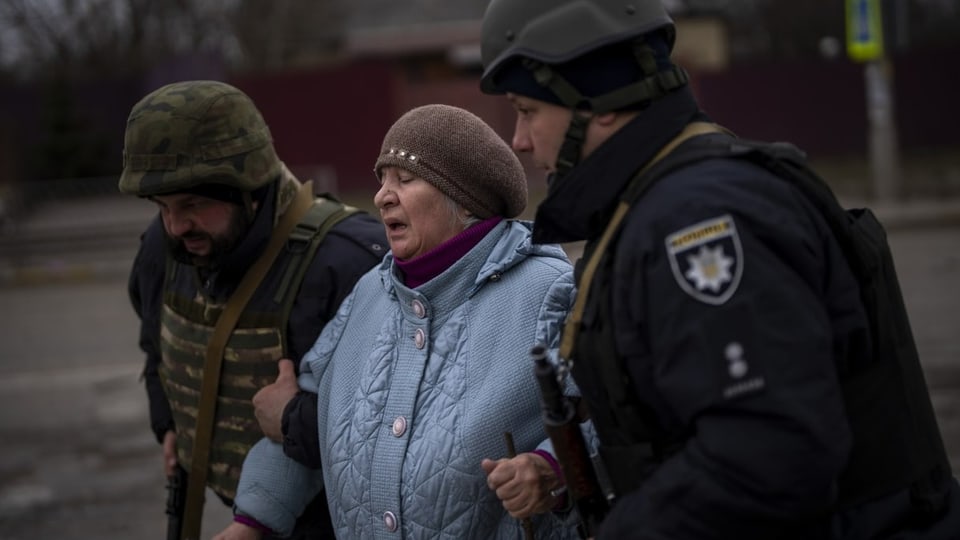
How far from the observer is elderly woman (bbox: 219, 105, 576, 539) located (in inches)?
97.0

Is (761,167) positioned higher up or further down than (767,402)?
higher up

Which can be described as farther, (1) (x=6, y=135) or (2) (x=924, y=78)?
(2) (x=924, y=78)

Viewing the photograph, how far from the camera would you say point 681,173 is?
6.28ft

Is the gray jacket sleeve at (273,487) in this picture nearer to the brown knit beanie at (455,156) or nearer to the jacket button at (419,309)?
the jacket button at (419,309)

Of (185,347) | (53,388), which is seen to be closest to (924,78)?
(53,388)

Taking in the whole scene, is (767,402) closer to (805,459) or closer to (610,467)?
(805,459)

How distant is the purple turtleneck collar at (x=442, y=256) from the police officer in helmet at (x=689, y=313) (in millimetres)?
484

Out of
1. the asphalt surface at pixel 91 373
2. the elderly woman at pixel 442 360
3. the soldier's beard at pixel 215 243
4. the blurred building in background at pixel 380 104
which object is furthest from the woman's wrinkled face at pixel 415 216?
the blurred building in background at pixel 380 104

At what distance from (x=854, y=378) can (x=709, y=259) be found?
0.36 metres

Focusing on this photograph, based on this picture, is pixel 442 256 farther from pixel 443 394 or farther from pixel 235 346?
pixel 235 346

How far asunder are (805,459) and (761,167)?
1.54ft

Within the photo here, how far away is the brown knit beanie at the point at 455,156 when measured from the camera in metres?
2.65

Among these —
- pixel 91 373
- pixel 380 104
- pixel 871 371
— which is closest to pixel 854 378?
pixel 871 371

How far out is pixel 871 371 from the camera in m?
1.95
